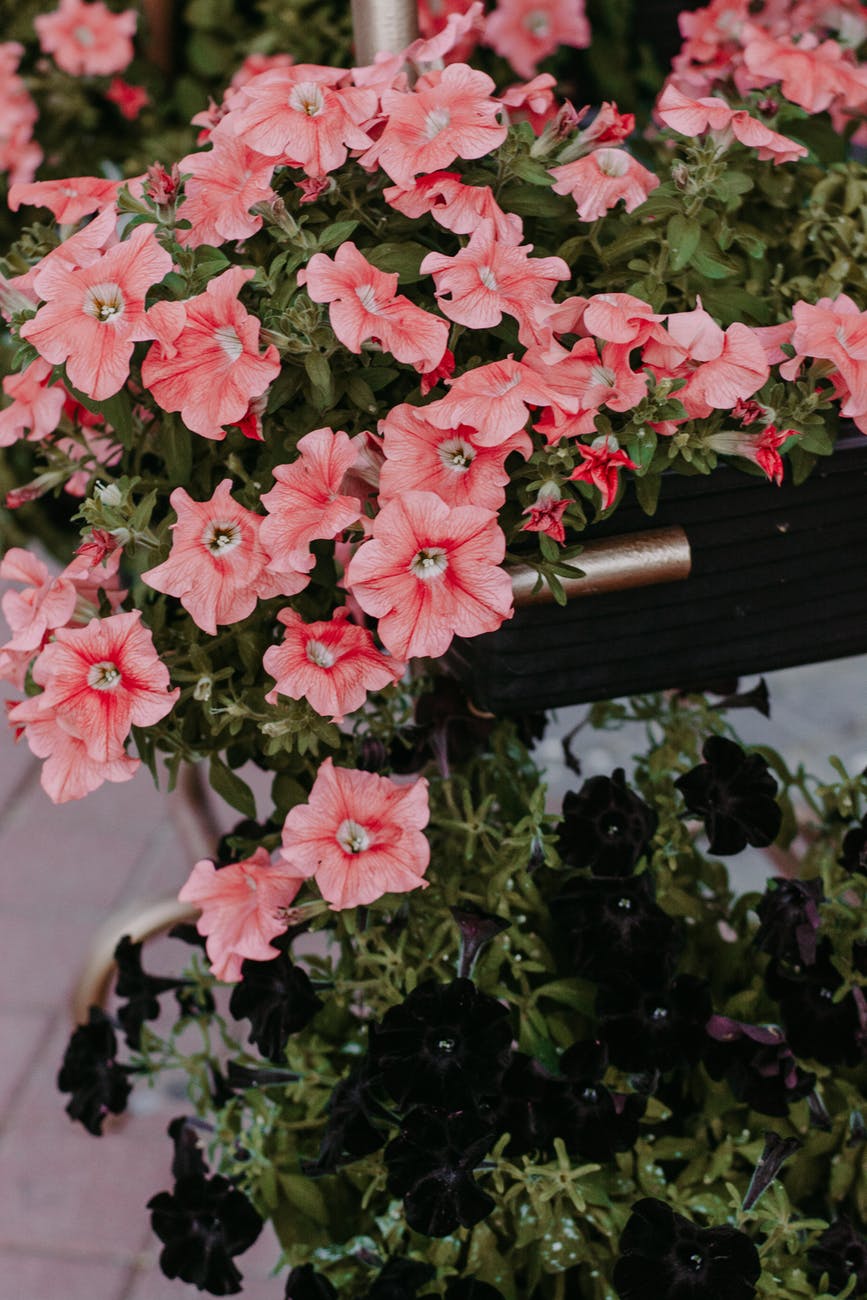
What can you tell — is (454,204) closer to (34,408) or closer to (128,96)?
(34,408)

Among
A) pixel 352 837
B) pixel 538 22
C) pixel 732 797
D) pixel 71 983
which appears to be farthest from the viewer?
pixel 71 983

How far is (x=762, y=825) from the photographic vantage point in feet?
2.66

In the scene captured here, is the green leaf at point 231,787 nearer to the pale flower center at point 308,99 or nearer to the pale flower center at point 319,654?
the pale flower center at point 319,654

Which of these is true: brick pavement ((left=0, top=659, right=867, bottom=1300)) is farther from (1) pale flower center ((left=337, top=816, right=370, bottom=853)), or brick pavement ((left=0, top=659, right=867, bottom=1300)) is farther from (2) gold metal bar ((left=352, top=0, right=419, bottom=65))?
(2) gold metal bar ((left=352, top=0, right=419, bottom=65))

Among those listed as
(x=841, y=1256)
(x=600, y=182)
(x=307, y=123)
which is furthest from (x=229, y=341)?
(x=841, y=1256)

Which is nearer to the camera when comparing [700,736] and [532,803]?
[532,803]

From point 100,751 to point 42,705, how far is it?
4 centimetres

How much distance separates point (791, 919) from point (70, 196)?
62cm

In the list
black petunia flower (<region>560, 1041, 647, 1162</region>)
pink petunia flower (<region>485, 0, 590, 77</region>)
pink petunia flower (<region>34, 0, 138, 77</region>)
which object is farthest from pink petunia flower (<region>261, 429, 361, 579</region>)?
pink petunia flower (<region>34, 0, 138, 77</region>)

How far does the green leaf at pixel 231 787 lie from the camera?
0.75 meters

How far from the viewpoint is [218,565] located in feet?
2.12

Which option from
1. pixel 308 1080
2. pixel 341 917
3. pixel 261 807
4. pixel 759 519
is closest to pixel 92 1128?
pixel 308 1080

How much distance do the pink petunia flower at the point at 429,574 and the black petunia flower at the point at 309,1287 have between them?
1.46 feet

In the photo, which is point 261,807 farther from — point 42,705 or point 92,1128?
point 42,705
